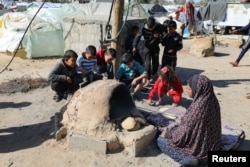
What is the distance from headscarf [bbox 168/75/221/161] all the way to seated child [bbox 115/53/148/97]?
2253mm

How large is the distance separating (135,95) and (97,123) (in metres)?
2.18

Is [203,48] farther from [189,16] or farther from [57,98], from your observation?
[189,16]

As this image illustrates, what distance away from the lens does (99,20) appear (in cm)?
803

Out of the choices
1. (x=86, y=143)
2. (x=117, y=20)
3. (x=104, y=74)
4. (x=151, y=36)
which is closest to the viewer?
(x=86, y=143)

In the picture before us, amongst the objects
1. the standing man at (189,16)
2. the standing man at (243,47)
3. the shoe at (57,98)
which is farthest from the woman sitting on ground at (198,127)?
the standing man at (189,16)

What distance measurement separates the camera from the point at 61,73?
5.94m

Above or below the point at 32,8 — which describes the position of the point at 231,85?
below

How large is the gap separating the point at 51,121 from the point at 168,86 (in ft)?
6.99

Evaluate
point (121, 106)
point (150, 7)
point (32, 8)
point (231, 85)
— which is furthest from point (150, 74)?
point (150, 7)

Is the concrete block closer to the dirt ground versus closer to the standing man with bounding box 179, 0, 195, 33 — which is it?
the dirt ground

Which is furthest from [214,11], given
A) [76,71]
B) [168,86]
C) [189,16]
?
[76,71]

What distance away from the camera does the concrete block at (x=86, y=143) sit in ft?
14.5

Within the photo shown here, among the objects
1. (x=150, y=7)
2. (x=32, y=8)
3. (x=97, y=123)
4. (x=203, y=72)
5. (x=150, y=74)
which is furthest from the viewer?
(x=150, y=7)

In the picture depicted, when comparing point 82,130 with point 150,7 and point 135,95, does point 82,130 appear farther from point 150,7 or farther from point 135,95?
point 150,7
